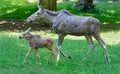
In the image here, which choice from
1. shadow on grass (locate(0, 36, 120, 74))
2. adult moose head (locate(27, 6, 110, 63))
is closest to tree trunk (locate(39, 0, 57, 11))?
shadow on grass (locate(0, 36, 120, 74))

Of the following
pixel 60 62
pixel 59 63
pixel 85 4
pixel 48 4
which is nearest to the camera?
pixel 59 63

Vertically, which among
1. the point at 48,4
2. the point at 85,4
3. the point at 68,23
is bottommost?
the point at 85,4

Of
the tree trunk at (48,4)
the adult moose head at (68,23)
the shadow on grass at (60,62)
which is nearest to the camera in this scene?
the shadow on grass at (60,62)

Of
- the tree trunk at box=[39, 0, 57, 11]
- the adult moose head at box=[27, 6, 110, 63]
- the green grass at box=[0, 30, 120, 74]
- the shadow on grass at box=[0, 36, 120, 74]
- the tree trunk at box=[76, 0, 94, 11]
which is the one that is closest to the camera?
the green grass at box=[0, 30, 120, 74]

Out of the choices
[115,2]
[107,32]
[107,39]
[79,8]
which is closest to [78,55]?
[107,39]

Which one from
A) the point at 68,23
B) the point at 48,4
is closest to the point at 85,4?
the point at 48,4

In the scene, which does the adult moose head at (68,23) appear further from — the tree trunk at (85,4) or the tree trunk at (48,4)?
the tree trunk at (85,4)

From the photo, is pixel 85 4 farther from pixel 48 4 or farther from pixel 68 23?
pixel 68 23

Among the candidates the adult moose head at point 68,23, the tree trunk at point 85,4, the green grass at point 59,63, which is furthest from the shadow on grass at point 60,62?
the tree trunk at point 85,4

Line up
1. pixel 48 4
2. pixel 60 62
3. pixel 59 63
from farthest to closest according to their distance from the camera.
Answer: pixel 48 4, pixel 60 62, pixel 59 63

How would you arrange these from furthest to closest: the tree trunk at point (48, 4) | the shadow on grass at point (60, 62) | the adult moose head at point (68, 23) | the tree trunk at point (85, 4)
Answer: the tree trunk at point (85, 4) → the tree trunk at point (48, 4) → the adult moose head at point (68, 23) → the shadow on grass at point (60, 62)

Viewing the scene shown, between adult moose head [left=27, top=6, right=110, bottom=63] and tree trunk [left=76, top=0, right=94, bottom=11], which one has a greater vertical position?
adult moose head [left=27, top=6, right=110, bottom=63]

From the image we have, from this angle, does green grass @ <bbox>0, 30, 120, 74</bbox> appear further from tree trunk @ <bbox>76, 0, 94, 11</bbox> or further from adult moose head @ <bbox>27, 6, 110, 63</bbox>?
tree trunk @ <bbox>76, 0, 94, 11</bbox>

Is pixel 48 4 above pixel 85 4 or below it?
above
